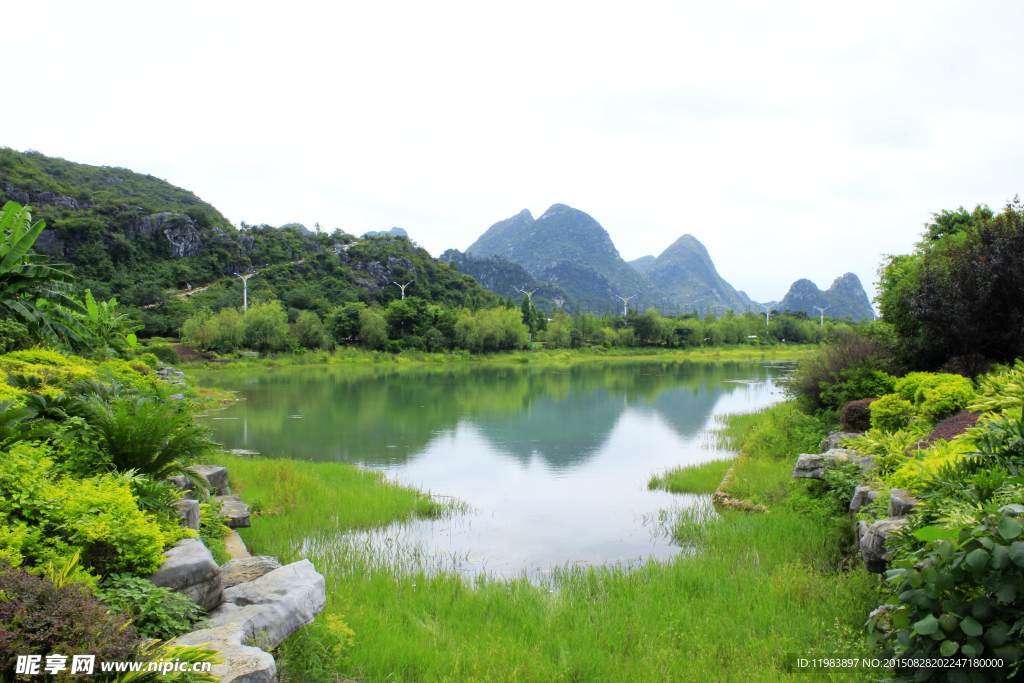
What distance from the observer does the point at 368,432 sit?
1750 centimetres

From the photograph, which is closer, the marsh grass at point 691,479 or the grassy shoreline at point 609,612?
the grassy shoreline at point 609,612

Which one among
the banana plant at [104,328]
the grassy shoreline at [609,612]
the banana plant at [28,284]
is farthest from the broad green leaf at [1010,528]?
the banana plant at [104,328]

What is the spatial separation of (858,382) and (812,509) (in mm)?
5212

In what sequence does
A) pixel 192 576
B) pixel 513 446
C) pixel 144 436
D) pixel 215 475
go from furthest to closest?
1. pixel 513 446
2. pixel 215 475
3. pixel 144 436
4. pixel 192 576

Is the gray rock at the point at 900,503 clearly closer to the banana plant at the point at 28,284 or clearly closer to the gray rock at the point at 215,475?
the gray rock at the point at 215,475

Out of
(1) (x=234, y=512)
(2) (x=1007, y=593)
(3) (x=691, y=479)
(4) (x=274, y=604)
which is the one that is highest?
(2) (x=1007, y=593)

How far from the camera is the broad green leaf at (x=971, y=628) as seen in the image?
8.12 feet

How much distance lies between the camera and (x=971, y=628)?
250 cm

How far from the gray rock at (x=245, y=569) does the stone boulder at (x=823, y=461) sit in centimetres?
651

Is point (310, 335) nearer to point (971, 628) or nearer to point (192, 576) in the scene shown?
point (192, 576)

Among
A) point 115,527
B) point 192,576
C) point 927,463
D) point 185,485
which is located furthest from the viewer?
point 185,485

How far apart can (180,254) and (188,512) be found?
259ft

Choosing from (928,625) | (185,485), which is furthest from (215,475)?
(928,625)

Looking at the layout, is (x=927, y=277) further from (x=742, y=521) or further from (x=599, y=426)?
(x=599, y=426)
